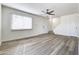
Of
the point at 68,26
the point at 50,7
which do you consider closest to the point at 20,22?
the point at 50,7

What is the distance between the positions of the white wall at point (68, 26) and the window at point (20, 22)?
0.50m

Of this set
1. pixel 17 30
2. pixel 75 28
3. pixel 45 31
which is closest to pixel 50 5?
pixel 45 31

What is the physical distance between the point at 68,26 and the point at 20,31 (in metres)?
0.90

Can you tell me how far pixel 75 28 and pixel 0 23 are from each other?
4.41 feet

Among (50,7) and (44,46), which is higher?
(50,7)

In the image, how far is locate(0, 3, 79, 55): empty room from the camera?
1.81 m

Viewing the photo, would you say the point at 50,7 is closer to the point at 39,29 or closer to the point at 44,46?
the point at 39,29

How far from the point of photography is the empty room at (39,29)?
1807 millimetres

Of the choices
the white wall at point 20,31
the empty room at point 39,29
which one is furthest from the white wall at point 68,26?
the white wall at point 20,31

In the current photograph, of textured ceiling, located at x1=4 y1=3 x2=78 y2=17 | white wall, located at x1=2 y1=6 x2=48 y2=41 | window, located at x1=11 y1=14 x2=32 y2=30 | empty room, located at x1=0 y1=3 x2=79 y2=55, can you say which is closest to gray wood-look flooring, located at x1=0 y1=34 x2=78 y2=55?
empty room, located at x1=0 y1=3 x2=79 y2=55

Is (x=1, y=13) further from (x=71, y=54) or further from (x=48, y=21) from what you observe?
(x=71, y=54)

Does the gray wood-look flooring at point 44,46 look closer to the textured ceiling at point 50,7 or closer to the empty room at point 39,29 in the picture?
the empty room at point 39,29

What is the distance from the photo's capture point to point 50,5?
1869 millimetres

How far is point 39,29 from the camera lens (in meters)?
2.00
